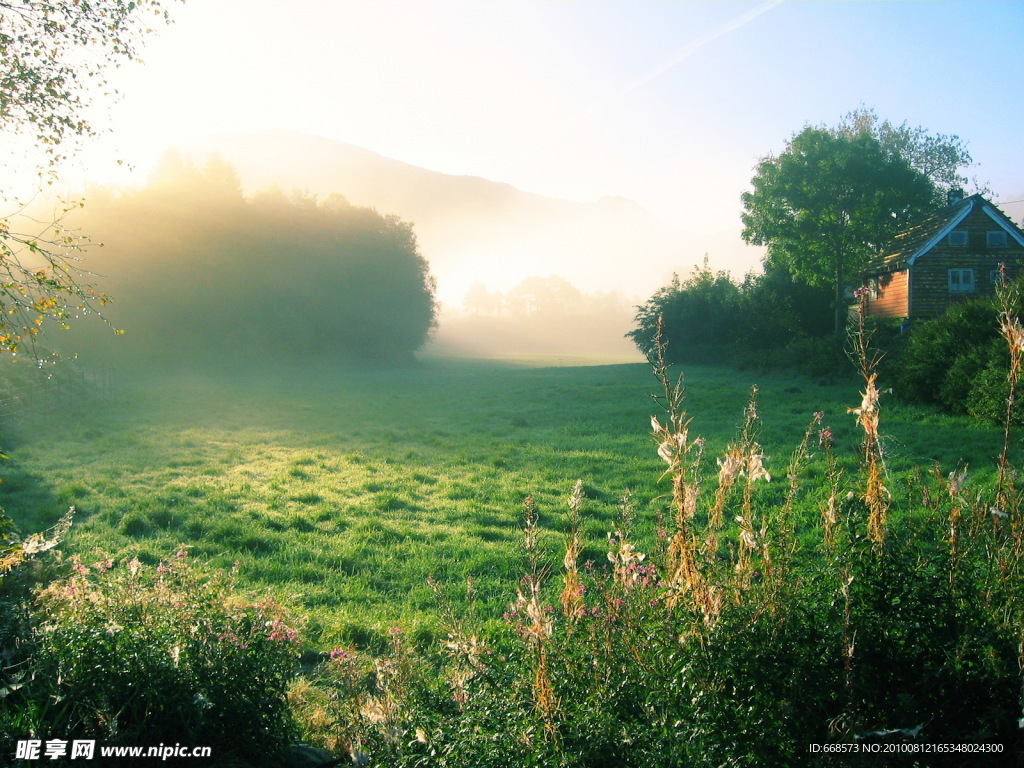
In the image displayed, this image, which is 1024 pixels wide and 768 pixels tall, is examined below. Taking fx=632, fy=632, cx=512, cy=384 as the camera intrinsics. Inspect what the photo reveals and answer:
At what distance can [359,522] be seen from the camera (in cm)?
956

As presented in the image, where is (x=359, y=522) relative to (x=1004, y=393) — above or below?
below

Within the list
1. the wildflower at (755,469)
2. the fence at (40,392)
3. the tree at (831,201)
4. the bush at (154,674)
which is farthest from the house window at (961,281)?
the fence at (40,392)

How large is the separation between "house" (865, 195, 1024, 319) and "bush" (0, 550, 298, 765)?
39896mm

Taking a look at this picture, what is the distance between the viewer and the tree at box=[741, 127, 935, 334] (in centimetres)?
4225

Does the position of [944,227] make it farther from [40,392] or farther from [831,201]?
[40,392]

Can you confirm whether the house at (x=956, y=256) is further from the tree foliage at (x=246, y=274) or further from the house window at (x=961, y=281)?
the tree foliage at (x=246, y=274)

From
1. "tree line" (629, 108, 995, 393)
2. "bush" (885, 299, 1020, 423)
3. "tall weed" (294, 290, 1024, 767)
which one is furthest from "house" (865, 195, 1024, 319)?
"tall weed" (294, 290, 1024, 767)

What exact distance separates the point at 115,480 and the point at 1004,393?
761 inches

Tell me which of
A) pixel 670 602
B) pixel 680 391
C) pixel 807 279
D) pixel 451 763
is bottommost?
pixel 451 763

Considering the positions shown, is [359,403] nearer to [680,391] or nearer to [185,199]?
[680,391]

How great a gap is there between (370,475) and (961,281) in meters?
36.4

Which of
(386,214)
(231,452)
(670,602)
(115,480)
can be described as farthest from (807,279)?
(670,602)

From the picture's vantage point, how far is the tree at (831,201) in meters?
42.2


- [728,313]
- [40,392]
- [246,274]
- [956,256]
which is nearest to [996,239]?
[956,256]
